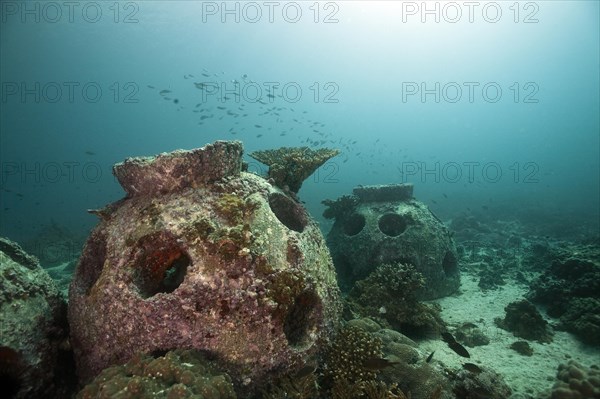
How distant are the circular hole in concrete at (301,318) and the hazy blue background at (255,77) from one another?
10.3m

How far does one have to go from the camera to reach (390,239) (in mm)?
10797

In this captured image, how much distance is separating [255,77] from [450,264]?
10975 cm

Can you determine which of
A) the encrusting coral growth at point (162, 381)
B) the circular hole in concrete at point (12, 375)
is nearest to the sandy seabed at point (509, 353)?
the encrusting coral growth at point (162, 381)

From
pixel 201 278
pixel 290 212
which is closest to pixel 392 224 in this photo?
pixel 290 212

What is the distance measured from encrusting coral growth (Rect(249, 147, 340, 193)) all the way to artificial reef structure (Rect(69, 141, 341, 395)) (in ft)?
3.49

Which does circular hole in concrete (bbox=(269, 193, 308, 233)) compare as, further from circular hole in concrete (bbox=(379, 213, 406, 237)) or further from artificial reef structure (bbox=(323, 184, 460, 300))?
circular hole in concrete (bbox=(379, 213, 406, 237))

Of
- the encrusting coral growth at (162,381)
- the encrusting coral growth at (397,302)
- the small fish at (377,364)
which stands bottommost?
the encrusting coral growth at (397,302)

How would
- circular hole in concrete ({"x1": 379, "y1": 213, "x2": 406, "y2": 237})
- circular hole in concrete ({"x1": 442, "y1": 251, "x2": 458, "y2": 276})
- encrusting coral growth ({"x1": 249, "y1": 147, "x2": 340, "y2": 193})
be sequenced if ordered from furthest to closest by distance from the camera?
circular hole in concrete ({"x1": 379, "y1": 213, "x2": 406, "y2": 237}), circular hole in concrete ({"x1": 442, "y1": 251, "x2": 458, "y2": 276}), encrusting coral growth ({"x1": 249, "y1": 147, "x2": 340, "y2": 193})

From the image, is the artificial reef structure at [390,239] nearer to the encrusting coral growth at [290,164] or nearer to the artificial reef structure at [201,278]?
the encrusting coral growth at [290,164]

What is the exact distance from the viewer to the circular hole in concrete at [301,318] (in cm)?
515

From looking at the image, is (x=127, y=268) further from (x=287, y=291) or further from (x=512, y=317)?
(x=512, y=317)

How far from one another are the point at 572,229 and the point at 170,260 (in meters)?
29.3

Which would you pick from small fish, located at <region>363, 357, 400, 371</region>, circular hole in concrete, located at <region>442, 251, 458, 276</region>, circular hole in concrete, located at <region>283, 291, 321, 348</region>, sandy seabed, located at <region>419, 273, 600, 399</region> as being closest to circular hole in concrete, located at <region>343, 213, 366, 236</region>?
circular hole in concrete, located at <region>442, 251, 458, 276</region>

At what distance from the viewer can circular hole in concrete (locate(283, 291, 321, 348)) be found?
203 inches
